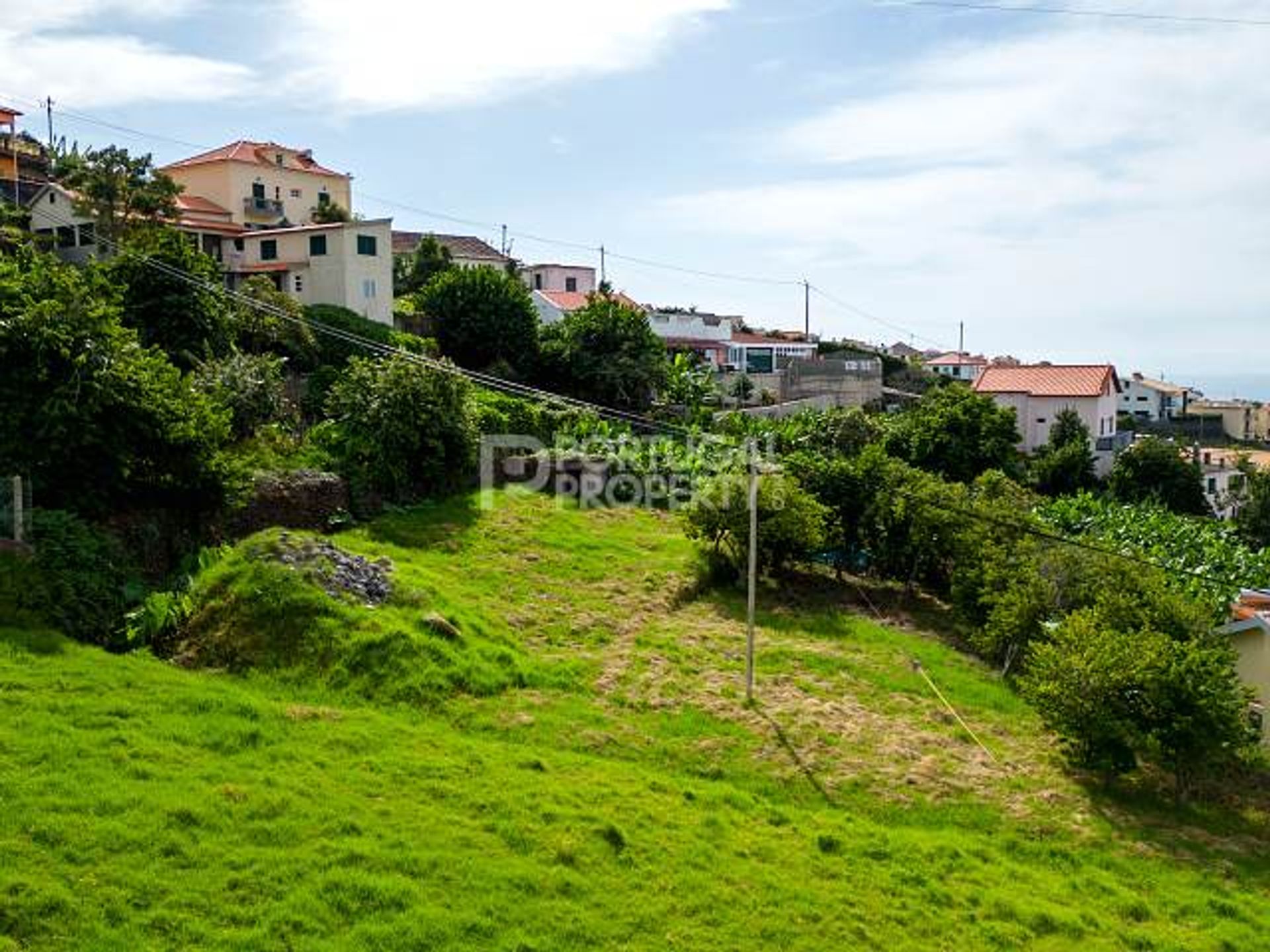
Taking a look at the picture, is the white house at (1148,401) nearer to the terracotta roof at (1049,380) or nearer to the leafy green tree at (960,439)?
the terracotta roof at (1049,380)

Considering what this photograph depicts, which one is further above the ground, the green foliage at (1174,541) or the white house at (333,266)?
the white house at (333,266)

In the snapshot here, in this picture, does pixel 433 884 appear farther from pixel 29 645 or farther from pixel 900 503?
pixel 900 503

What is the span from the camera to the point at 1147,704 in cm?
1650

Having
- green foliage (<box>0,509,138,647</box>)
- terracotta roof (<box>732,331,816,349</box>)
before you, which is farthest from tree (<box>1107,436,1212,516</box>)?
green foliage (<box>0,509,138,647</box>)

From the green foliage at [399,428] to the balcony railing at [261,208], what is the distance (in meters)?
24.0

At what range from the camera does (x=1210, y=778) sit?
18031 mm

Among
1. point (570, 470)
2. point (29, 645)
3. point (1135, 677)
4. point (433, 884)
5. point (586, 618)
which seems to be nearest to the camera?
point (433, 884)

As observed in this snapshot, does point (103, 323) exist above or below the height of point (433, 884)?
above

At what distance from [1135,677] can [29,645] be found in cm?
1645

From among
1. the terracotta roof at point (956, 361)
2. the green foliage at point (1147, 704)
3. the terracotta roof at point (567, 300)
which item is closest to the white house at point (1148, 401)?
the terracotta roof at point (956, 361)

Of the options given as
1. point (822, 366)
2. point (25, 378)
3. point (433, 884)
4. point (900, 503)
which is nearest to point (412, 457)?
point (25, 378)

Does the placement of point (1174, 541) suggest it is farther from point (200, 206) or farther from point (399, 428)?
point (200, 206)

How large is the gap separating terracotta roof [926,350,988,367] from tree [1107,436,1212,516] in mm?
41545

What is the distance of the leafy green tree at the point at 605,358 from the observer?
136 feet
